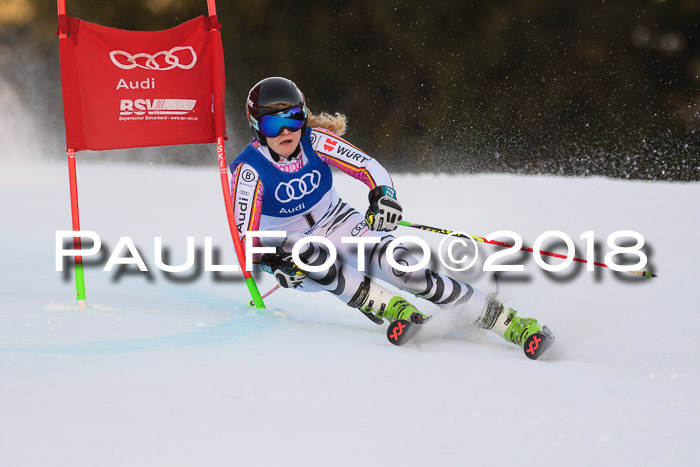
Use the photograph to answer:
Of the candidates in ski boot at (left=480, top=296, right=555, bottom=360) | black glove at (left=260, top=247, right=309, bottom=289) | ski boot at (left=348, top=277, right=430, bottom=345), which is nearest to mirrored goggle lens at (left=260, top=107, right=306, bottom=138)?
black glove at (left=260, top=247, right=309, bottom=289)

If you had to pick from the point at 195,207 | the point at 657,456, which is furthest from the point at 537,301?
the point at 195,207

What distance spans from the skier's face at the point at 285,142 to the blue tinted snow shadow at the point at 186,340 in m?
0.71

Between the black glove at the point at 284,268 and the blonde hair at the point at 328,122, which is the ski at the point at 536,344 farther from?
the blonde hair at the point at 328,122

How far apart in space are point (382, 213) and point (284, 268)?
47cm

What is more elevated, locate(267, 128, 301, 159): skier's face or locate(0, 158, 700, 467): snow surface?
locate(267, 128, 301, 159): skier's face

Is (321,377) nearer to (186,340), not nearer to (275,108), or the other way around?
(186,340)

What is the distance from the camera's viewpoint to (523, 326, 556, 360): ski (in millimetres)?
2715

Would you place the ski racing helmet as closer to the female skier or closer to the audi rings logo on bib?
the female skier

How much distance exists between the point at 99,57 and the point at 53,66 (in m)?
8.83

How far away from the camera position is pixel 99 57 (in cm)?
316

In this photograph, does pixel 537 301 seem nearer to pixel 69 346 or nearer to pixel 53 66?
pixel 69 346

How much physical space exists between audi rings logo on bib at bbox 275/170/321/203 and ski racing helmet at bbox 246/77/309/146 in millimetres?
209

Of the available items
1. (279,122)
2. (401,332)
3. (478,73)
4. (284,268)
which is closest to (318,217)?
(284,268)

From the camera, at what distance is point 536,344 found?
272 cm
